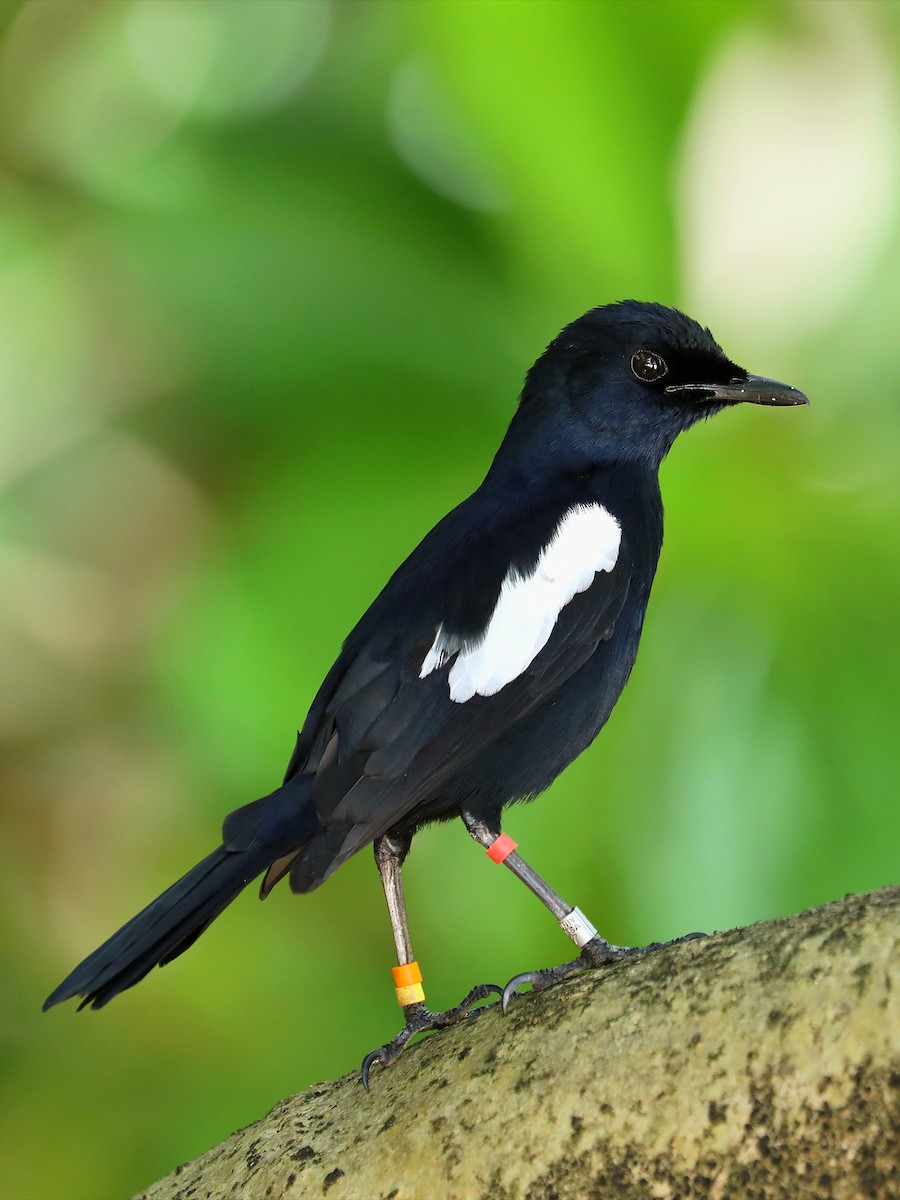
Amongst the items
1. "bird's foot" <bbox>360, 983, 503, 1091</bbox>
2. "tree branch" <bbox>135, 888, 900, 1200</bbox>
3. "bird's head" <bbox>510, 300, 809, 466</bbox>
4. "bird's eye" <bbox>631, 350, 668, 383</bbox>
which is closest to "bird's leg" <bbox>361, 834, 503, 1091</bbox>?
"bird's foot" <bbox>360, 983, 503, 1091</bbox>

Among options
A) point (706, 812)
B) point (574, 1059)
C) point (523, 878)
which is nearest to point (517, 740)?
point (523, 878)

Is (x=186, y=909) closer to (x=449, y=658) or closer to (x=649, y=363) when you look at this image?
(x=449, y=658)

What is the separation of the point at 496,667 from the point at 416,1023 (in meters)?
0.53

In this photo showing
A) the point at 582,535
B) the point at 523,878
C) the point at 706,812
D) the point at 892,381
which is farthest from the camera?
the point at 892,381

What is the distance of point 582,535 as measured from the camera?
222 cm

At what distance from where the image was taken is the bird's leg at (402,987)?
6.26 ft

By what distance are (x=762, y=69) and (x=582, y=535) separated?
1.90 m

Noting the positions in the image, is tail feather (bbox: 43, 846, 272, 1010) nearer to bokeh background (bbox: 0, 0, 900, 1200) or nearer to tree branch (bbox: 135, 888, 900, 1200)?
tree branch (bbox: 135, 888, 900, 1200)

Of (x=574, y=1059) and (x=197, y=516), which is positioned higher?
(x=197, y=516)

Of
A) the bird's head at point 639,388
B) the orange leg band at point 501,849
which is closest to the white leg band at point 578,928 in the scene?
the orange leg band at point 501,849

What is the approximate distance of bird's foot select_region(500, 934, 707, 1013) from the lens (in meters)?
1.79

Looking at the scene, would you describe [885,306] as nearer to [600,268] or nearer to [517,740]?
[600,268]

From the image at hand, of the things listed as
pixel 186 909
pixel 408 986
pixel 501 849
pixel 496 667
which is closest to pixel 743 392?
pixel 496 667

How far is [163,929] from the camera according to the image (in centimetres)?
175
